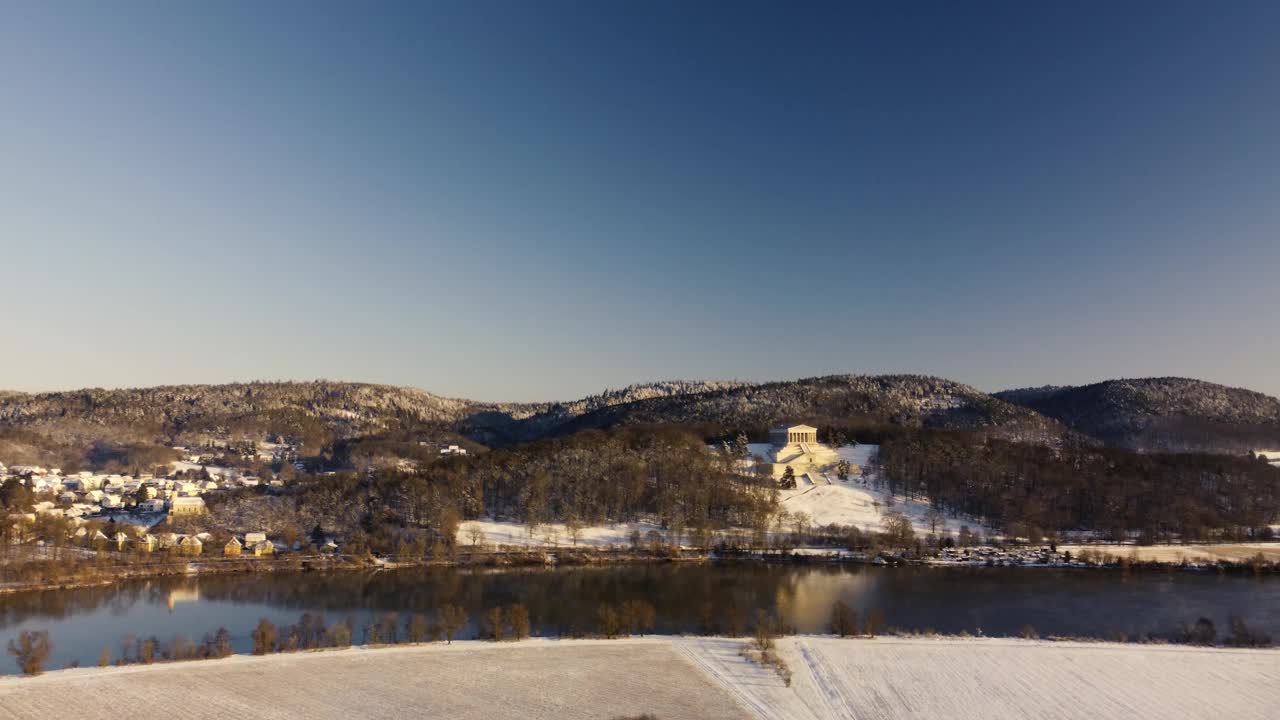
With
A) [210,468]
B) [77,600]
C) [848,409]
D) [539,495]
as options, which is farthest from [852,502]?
[210,468]

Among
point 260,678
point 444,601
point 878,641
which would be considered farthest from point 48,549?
point 878,641

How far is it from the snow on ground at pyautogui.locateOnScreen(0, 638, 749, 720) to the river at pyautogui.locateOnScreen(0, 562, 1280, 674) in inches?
163

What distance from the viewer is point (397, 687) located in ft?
73.6

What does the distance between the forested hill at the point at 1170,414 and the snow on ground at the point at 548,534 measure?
7843cm

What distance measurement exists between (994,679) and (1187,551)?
36875 millimetres

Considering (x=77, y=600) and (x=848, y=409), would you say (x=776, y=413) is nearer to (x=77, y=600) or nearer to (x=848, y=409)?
(x=848, y=409)

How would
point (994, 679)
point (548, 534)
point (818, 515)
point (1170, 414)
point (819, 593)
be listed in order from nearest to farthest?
1. point (994, 679)
2. point (819, 593)
3. point (548, 534)
4. point (818, 515)
5. point (1170, 414)

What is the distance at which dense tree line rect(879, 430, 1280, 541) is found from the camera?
5850 cm

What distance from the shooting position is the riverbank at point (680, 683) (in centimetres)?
2098

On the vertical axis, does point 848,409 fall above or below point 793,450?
above

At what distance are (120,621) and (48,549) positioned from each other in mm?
17846

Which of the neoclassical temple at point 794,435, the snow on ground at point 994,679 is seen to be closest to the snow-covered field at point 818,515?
the neoclassical temple at point 794,435

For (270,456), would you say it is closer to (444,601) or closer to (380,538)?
(380,538)

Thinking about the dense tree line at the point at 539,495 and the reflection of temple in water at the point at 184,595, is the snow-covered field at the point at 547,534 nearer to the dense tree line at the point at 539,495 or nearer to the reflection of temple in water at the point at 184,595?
the dense tree line at the point at 539,495
